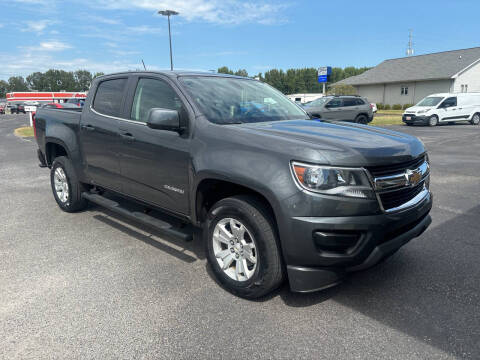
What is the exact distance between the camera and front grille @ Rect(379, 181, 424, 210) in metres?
2.76

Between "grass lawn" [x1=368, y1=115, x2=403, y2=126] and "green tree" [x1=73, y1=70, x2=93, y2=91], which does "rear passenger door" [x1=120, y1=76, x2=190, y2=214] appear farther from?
"green tree" [x1=73, y1=70, x2=93, y2=91]

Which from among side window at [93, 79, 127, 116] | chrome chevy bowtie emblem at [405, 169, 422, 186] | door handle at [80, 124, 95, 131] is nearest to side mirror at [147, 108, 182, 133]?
side window at [93, 79, 127, 116]

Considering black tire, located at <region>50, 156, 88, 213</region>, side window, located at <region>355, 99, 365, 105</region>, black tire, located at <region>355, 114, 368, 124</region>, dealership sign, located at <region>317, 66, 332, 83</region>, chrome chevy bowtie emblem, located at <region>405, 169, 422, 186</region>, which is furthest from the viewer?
dealership sign, located at <region>317, 66, 332, 83</region>

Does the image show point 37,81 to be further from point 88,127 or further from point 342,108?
point 88,127

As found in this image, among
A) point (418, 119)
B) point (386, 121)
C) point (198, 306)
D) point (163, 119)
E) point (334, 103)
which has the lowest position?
point (386, 121)

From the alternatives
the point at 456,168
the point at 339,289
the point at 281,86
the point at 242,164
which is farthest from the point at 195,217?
the point at 281,86

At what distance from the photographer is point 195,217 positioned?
349 centimetres

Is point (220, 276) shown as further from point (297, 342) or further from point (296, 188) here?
point (296, 188)

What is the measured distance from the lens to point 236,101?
3838 millimetres

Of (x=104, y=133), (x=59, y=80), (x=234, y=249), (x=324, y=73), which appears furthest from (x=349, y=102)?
(x=59, y=80)

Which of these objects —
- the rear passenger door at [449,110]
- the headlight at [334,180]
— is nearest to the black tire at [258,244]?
the headlight at [334,180]

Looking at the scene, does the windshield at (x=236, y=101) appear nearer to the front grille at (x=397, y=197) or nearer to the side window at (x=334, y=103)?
the front grille at (x=397, y=197)

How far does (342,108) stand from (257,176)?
17.9 metres

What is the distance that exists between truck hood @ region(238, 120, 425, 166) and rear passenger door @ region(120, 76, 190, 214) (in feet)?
2.28
